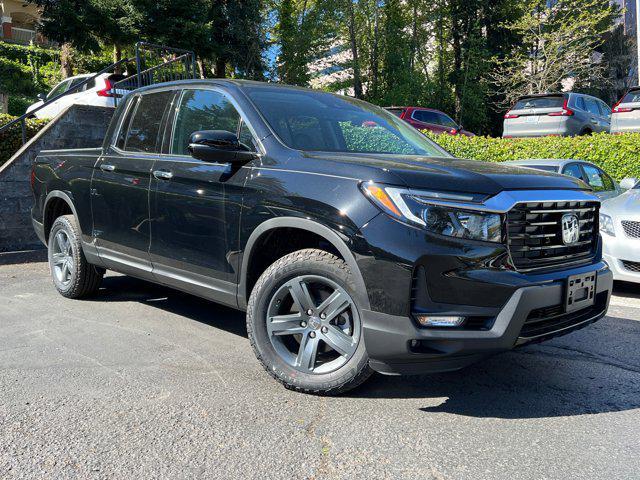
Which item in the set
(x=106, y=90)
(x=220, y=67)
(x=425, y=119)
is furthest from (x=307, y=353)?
(x=220, y=67)

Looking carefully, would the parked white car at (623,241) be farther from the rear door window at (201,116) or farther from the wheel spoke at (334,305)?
the rear door window at (201,116)

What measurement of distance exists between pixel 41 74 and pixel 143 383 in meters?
29.7

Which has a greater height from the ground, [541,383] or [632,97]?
[632,97]

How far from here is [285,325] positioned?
135 inches

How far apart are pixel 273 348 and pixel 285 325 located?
16 centimetres

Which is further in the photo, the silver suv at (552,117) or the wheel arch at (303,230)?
the silver suv at (552,117)

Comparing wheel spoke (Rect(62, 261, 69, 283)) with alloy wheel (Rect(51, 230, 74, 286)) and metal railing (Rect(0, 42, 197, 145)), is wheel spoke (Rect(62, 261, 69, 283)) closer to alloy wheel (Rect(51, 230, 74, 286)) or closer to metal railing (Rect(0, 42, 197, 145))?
alloy wheel (Rect(51, 230, 74, 286))

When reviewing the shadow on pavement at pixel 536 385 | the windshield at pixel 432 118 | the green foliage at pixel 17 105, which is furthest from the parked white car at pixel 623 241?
the green foliage at pixel 17 105

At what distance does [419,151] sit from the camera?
13.8ft

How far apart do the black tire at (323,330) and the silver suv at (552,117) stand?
42.1 ft

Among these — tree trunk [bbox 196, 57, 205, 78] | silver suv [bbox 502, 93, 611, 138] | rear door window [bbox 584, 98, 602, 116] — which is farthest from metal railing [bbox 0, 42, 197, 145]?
tree trunk [bbox 196, 57, 205, 78]

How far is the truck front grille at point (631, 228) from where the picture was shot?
6102mm

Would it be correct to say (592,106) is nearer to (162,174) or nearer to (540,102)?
(540,102)

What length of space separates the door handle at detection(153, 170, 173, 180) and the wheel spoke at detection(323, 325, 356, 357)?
1.71 m
